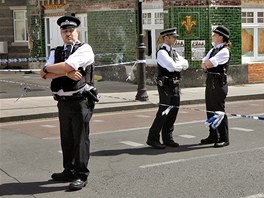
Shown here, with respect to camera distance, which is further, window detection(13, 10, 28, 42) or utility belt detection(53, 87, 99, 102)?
window detection(13, 10, 28, 42)

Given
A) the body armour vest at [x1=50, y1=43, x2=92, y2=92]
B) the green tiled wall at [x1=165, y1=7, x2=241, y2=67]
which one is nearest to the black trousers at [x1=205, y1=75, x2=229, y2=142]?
the body armour vest at [x1=50, y1=43, x2=92, y2=92]

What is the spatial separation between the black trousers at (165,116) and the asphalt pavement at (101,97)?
4404 mm

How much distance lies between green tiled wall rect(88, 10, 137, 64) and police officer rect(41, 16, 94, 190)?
40.2 feet

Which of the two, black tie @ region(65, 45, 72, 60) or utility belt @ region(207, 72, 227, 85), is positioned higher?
black tie @ region(65, 45, 72, 60)

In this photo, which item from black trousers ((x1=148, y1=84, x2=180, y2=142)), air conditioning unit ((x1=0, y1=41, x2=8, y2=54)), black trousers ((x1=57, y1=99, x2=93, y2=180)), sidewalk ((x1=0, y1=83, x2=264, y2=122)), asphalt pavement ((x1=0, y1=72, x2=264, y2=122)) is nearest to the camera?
black trousers ((x1=57, y1=99, x2=93, y2=180))

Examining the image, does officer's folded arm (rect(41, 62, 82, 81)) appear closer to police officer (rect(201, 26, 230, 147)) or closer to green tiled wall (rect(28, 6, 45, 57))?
police officer (rect(201, 26, 230, 147))

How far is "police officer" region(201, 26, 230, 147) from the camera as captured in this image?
26.1 feet

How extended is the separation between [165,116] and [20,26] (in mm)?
19195

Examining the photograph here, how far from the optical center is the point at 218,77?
8.10 meters

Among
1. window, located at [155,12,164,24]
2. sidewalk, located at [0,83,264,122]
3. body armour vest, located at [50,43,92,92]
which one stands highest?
window, located at [155,12,164,24]

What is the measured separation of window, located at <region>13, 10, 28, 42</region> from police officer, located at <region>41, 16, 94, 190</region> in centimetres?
2039

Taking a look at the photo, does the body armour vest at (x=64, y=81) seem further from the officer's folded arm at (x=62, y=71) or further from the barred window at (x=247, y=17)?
the barred window at (x=247, y=17)

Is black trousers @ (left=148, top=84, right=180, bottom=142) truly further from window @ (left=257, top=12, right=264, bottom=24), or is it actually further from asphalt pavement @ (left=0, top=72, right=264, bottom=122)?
window @ (left=257, top=12, right=264, bottom=24)

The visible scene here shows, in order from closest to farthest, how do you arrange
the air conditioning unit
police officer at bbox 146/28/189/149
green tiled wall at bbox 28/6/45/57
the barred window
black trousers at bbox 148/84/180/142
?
police officer at bbox 146/28/189/149
black trousers at bbox 148/84/180/142
the barred window
green tiled wall at bbox 28/6/45/57
the air conditioning unit
